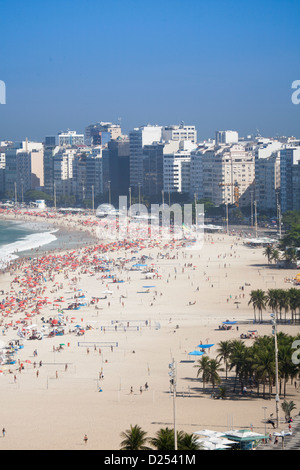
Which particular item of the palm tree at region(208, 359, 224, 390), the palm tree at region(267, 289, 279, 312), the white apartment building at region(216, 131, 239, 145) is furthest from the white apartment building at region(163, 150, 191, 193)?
the palm tree at region(208, 359, 224, 390)

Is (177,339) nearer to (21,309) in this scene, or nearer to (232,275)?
(21,309)

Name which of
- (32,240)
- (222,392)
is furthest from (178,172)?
(222,392)

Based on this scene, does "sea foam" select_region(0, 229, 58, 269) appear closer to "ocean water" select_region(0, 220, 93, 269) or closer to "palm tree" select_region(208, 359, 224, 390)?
"ocean water" select_region(0, 220, 93, 269)

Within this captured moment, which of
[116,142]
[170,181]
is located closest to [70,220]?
[170,181]

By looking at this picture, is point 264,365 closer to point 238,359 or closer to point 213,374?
point 238,359

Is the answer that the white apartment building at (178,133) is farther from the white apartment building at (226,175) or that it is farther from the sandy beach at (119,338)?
the sandy beach at (119,338)

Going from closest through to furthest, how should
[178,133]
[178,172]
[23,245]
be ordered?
[23,245] < [178,172] < [178,133]
